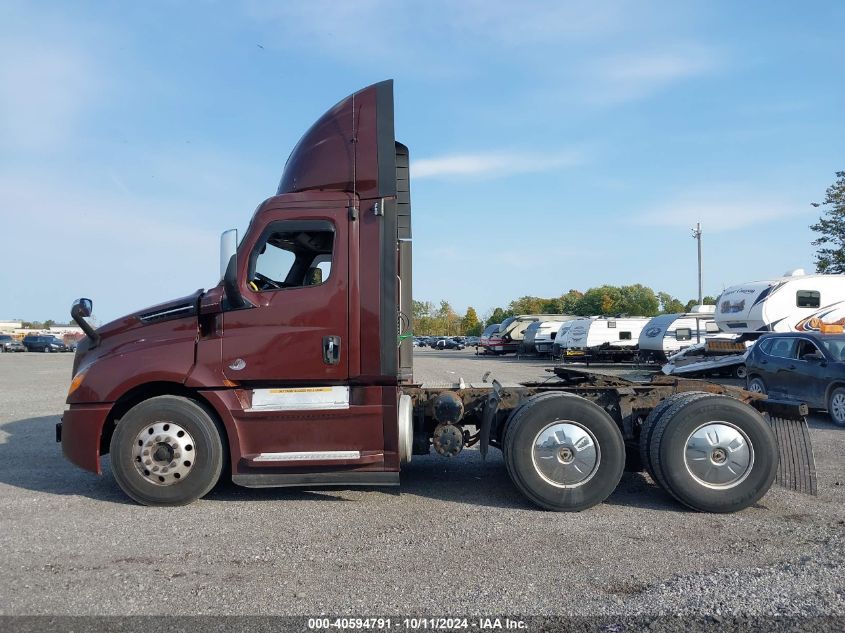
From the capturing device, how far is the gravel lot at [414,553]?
12.8ft

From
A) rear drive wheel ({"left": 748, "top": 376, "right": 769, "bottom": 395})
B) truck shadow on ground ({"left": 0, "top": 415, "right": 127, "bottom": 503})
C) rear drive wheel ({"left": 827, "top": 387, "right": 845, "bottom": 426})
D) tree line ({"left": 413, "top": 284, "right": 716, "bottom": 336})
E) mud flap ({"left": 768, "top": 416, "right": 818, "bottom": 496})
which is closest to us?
mud flap ({"left": 768, "top": 416, "right": 818, "bottom": 496})

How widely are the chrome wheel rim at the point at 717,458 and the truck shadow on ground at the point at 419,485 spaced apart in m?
0.39

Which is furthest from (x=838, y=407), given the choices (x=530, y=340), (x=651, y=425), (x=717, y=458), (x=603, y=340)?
(x=530, y=340)

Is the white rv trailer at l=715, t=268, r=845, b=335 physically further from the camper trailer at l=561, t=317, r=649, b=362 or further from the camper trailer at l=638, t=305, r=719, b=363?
the camper trailer at l=561, t=317, r=649, b=362

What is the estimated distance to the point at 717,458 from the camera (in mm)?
5754

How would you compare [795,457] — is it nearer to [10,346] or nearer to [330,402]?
[330,402]

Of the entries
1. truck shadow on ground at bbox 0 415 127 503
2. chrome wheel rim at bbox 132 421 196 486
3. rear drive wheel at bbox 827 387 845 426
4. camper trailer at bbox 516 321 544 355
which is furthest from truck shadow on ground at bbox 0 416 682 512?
camper trailer at bbox 516 321 544 355

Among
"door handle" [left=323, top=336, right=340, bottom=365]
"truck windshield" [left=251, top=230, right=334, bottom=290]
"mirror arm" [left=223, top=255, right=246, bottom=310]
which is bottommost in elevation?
"door handle" [left=323, top=336, right=340, bottom=365]

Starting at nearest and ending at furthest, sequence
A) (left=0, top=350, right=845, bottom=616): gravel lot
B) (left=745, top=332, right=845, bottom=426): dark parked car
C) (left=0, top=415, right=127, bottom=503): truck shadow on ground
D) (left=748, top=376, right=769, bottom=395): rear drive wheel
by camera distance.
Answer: (left=0, top=350, right=845, bottom=616): gravel lot
(left=0, top=415, right=127, bottom=503): truck shadow on ground
(left=745, top=332, right=845, bottom=426): dark parked car
(left=748, top=376, right=769, bottom=395): rear drive wheel

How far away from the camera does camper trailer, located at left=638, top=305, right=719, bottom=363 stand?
2556cm

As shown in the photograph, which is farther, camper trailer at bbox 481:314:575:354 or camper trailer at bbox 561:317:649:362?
camper trailer at bbox 481:314:575:354

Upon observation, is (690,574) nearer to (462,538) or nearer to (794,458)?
(462,538)

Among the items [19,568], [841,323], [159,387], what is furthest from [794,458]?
[841,323]

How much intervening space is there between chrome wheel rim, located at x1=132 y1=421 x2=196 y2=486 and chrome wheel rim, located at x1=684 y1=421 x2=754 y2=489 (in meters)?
4.28
